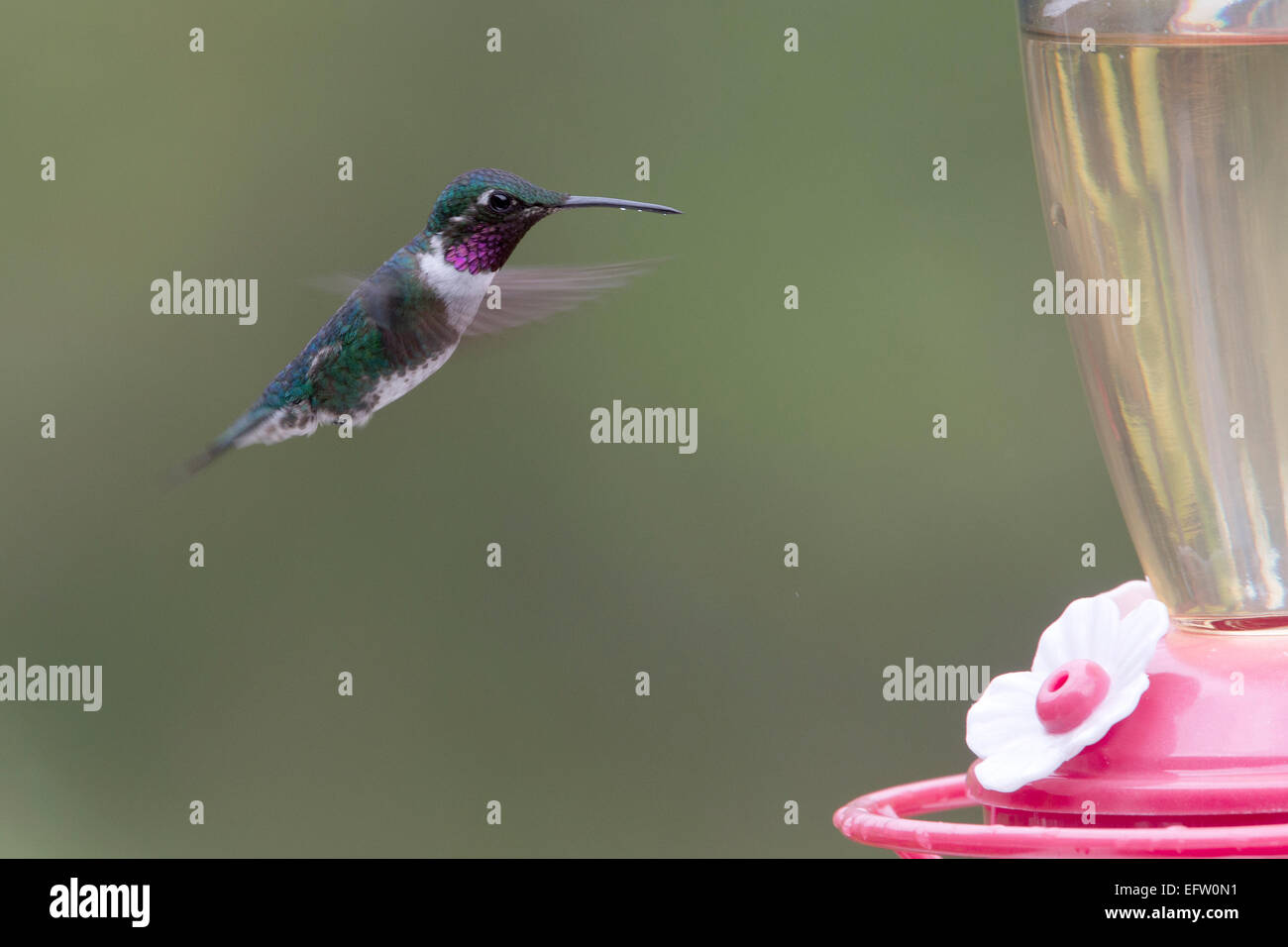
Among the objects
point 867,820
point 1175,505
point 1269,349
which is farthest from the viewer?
point 1175,505

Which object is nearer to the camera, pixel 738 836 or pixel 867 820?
pixel 867 820

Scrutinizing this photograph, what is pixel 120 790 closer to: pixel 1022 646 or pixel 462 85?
pixel 462 85

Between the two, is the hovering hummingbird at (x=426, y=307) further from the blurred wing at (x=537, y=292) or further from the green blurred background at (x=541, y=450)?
the green blurred background at (x=541, y=450)

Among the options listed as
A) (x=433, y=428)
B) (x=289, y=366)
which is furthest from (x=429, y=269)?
Answer: (x=433, y=428)
